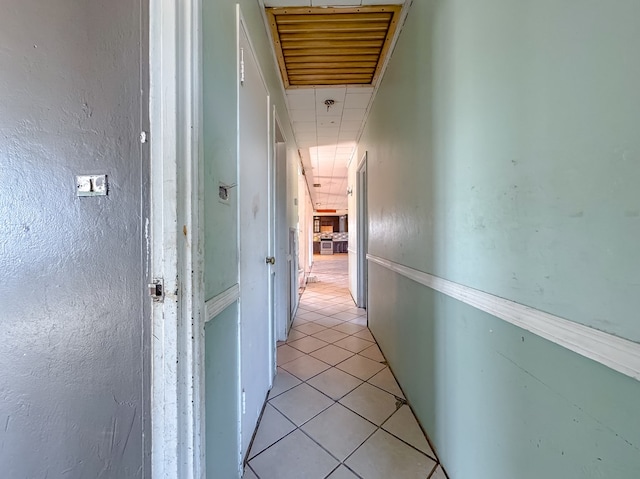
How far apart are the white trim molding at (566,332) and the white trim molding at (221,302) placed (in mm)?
966

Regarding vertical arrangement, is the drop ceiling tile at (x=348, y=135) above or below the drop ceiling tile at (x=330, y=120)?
below

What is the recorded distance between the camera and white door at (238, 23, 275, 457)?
132 cm

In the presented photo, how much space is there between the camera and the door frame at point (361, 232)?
379cm

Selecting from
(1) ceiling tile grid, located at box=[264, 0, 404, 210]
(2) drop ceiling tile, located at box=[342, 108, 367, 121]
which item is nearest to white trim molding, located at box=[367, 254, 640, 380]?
(1) ceiling tile grid, located at box=[264, 0, 404, 210]

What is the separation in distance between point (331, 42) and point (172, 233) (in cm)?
217

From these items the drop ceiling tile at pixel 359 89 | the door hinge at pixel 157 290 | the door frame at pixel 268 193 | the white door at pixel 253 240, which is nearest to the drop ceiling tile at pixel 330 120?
the drop ceiling tile at pixel 359 89

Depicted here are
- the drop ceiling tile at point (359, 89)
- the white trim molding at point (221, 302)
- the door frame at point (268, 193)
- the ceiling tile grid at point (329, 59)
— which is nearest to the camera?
the white trim molding at point (221, 302)

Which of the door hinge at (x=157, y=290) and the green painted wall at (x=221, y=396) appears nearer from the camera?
the door hinge at (x=157, y=290)

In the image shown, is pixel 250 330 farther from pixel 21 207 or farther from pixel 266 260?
pixel 21 207

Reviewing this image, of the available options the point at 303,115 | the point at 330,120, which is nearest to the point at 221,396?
the point at 303,115

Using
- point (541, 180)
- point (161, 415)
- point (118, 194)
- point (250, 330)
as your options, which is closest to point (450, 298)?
point (541, 180)

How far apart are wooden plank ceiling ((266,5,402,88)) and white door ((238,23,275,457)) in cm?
60

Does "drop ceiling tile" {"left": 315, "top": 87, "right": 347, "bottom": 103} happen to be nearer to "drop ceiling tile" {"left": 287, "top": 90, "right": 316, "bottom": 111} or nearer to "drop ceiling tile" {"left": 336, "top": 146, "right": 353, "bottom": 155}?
"drop ceiling tile" {"left": 287, "top": 90, "right": 316, "bottom": 111}

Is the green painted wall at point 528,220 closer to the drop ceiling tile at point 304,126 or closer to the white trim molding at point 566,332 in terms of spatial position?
the white trim molding at point 566,332
